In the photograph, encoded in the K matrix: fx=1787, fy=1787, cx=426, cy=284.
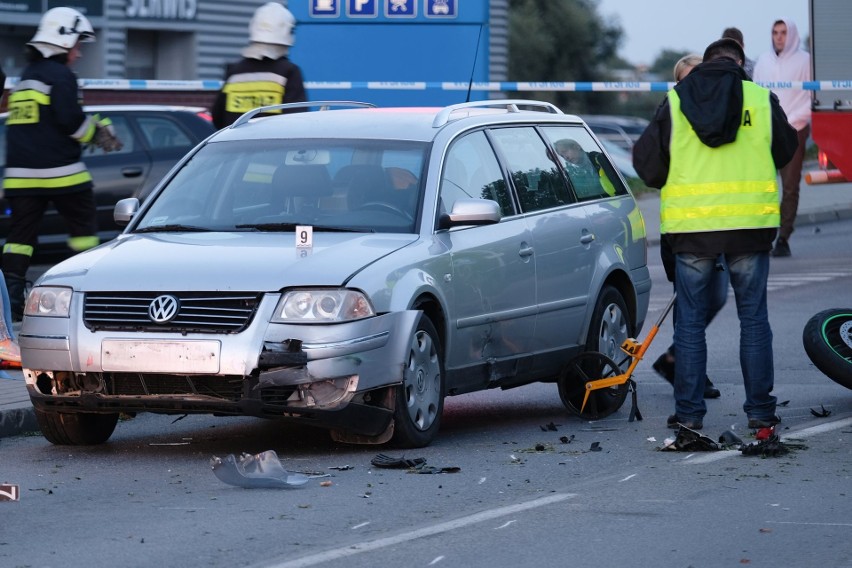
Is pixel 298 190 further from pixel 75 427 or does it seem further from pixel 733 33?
pixel 733 33

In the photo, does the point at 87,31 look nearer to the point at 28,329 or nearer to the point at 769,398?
the point at 28,329

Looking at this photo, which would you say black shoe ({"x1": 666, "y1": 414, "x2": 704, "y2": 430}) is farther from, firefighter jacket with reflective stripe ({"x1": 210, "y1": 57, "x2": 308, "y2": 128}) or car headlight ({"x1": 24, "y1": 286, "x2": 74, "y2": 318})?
firefighter jacket with reflective stripe ({"x1": 210, "y1": 57, "x2": 308, "y2": 128})

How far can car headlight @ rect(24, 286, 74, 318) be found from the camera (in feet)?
26.1

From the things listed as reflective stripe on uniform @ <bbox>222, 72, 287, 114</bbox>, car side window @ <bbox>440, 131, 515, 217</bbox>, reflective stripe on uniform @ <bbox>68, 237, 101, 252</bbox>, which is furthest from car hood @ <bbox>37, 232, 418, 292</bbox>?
reflective stripe on uniform @ <bbox>222, 72, 287, 114</bbox>

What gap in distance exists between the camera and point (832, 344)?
9.42 metres

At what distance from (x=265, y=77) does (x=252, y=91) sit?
128 millimetres

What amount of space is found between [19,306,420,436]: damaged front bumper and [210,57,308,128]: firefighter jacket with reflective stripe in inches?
167

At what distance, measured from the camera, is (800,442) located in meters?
8.31

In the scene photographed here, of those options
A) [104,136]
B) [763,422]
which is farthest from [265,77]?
[763,422]

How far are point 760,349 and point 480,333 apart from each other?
4.42 feet

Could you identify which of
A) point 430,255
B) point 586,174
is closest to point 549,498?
point 430,255

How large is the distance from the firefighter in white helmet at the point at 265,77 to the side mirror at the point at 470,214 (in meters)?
3.66

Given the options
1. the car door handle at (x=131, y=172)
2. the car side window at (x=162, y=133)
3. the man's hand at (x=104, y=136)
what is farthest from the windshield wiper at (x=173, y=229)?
the car side window at (x=162, y=133)

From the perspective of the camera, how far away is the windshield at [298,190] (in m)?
8.54
